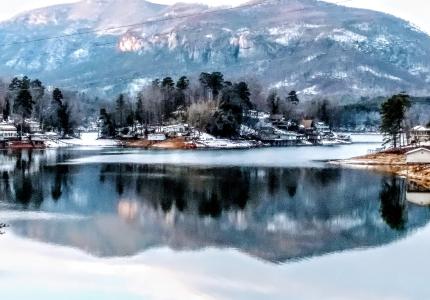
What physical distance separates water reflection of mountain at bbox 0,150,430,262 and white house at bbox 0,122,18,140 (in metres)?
44.7

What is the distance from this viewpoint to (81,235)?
2383cm

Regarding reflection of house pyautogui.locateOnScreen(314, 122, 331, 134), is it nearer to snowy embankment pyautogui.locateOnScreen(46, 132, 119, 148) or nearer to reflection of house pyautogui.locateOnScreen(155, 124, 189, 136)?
reflection of house pyautogui.locateOnScreen(155, 124, 189, 136)

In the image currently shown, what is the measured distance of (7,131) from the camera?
89.2 m

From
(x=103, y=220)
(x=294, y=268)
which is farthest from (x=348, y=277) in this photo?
(x=103, y=220)

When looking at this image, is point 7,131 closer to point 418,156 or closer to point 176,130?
point 176,130

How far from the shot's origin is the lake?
57.8ft

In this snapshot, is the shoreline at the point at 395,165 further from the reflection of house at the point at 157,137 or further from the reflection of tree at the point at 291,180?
the reflection of house at the point at 157,137

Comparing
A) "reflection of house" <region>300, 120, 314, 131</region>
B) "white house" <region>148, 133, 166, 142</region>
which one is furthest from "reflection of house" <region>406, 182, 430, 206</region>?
"reflection of house" <region>300, 120, 314, 131</region>

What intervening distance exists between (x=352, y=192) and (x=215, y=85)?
224 ft

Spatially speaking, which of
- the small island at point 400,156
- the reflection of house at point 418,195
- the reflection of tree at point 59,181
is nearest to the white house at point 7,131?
the reflection of tree at point 59,181

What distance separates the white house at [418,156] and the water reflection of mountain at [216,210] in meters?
6.71

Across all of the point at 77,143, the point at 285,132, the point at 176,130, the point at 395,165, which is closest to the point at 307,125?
the point at 285,132

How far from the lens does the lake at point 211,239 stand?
17.6 metres

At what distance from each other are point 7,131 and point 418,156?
56515 millimetres
